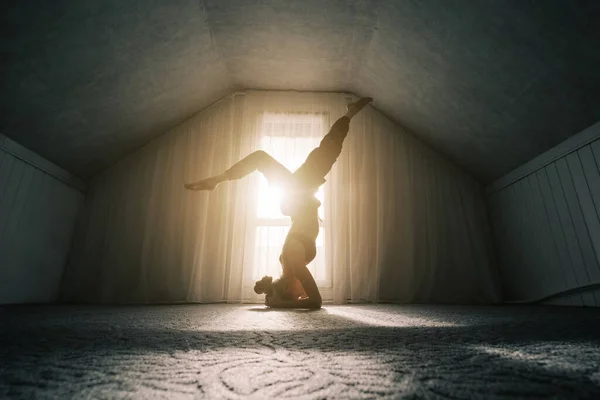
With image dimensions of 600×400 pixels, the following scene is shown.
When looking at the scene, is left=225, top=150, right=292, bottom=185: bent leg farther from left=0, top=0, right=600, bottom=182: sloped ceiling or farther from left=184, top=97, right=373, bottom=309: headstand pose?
left=0, top=0, right=600, bottom=182: sloped ceiling

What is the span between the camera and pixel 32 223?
85.0 inches

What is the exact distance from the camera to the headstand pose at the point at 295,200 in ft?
5.29

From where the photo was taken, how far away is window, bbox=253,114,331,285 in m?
2.57

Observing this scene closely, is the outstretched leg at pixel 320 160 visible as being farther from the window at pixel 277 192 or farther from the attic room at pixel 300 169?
the window at pixel 277 192

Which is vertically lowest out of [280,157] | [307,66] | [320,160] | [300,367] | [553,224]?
[300,367]

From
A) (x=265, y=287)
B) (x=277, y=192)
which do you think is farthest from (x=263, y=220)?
(x=265, y=287)

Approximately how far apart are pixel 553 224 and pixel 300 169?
2.01 m

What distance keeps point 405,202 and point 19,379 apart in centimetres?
288

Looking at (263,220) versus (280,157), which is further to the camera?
(280,157)

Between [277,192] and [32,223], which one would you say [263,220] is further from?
[32,223]

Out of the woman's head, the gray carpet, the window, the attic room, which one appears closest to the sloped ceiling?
the attic room

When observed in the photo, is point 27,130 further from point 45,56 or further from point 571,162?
point 571,162

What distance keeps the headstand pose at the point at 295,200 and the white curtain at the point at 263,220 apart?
90cm

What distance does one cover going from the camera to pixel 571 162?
1.93 meters
